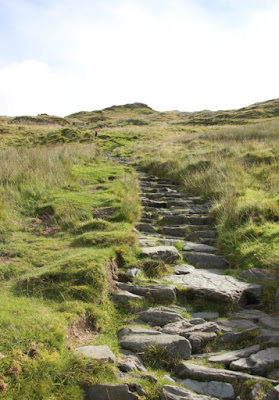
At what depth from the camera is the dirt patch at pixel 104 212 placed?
846 centimetres

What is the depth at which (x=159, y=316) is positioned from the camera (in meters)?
4.79

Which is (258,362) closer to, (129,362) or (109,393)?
(129,362)

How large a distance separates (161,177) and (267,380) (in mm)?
12152

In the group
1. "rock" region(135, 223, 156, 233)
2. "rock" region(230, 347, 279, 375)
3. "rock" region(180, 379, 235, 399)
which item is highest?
"rock" region(135, 223, 156, 233)

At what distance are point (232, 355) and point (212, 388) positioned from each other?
0.56m

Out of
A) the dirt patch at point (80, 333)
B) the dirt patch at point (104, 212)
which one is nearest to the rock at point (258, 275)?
the dirt patch at point (80, 333)

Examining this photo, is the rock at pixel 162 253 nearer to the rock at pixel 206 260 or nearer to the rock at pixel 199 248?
the rock at pixel 206 260

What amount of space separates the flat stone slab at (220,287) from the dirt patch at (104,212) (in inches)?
117

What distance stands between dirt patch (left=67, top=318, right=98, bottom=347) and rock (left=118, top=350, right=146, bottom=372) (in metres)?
0.43

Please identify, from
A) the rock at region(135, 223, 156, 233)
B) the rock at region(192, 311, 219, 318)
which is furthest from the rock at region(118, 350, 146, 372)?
the rock at region(135, 223, 156, 233)

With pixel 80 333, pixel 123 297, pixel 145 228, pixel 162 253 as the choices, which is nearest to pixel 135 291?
pixel 123 297

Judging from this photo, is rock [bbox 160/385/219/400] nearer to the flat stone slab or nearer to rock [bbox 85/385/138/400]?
rock [bbox 85/385/138/400]

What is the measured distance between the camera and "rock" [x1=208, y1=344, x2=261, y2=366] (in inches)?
152

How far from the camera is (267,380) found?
3.41 metres
